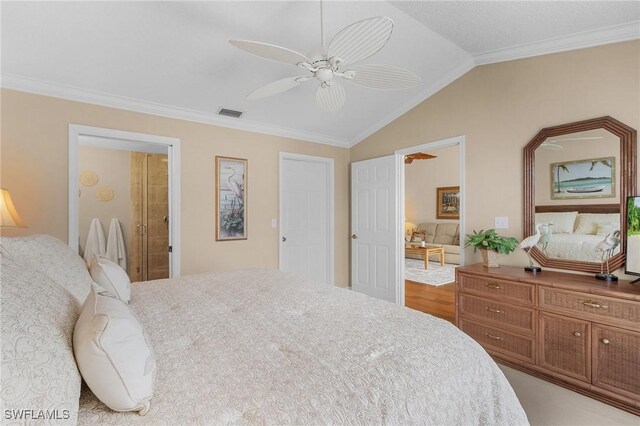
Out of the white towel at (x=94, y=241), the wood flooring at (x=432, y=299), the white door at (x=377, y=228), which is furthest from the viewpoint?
the white towel at (x=94, y=241)

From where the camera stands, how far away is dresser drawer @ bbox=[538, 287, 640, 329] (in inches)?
77.3

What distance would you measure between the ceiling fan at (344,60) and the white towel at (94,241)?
383cm

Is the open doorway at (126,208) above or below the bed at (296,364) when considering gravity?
above

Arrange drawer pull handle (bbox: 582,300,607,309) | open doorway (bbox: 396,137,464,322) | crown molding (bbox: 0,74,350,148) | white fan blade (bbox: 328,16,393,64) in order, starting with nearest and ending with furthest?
white fan blade (bbox: 328,16,393,64)
drawer pull handle (bbox: 582,300,607,309)
crown molding (bbox: 0,74,350,148)
open doorway (bbox: 396,137,464,322)

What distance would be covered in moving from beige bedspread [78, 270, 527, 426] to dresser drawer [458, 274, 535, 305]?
1350mm

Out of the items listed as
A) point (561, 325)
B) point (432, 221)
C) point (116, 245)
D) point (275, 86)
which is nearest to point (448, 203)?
point (432, 221)

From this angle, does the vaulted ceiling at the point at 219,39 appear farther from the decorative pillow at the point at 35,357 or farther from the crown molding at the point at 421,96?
the decorative pillow at the point at 35,357

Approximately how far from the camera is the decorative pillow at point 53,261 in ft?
4.65

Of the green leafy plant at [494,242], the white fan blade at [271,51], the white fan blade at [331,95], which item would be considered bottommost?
the green leafy plant at [494,242]

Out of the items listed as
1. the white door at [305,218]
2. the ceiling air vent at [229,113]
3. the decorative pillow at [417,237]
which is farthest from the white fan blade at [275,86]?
the decorative pillow at [417,237]

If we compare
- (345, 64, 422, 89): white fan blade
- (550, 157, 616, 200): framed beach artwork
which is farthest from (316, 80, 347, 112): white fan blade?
(550, 157, 616, 200): framed beach artwork

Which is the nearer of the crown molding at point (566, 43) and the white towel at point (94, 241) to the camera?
the crown molding at point (566, 43)

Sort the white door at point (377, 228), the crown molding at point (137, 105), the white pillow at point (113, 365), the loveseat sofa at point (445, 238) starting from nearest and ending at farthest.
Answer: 1. the white pillow at point (113, 365)
2. the crown molding at point (137, 105)
3. the white door at point (377, 228)
4. the loveseat sofa at point (445, 238)

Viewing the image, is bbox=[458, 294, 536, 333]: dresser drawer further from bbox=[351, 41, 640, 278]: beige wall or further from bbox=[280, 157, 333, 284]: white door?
bbox=[280, 157, 333, 284]: white door
